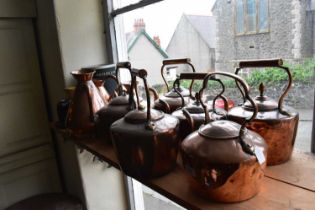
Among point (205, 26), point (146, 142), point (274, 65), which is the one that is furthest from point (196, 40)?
point (146, 142)

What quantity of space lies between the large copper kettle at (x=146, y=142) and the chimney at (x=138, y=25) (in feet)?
1.98

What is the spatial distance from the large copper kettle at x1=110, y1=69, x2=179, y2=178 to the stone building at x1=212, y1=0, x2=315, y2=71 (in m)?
0.37

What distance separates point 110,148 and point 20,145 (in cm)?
77

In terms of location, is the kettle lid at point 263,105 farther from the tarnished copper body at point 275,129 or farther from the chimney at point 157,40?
the chimney at point 157,40

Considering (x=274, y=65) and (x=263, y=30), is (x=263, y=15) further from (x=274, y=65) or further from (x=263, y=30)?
(x=274, y=65)

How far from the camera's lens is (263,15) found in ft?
2.74

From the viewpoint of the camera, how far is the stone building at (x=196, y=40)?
3.28ft

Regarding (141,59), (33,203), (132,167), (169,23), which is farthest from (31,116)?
(132,167)

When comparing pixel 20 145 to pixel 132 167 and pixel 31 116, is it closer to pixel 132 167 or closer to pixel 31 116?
pixel 31 116

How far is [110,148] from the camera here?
3.11 feet

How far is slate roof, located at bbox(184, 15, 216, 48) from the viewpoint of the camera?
38.7 inches

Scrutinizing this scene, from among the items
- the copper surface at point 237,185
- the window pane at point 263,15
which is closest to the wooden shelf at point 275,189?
the copper surface at point 237,185

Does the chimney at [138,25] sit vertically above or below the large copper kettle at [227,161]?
above

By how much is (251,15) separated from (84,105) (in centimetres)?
65
